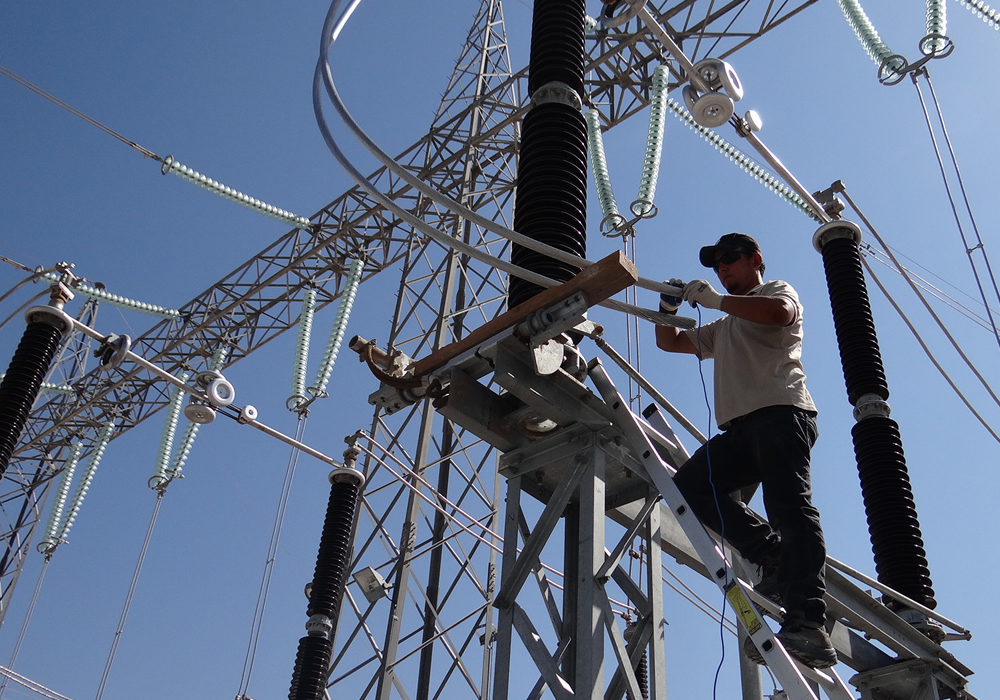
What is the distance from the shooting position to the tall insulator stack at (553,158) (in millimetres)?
4305

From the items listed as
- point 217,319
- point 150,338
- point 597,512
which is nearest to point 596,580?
point 597,512

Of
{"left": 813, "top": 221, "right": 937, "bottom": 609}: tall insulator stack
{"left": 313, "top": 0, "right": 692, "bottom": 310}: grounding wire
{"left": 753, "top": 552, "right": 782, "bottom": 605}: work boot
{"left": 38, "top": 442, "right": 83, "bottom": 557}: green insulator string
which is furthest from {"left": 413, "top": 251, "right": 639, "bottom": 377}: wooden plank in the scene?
{"left": 38, "top": 442, "right": 83, "bottom": 557}: green insulator string

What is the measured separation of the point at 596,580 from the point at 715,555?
1.52ft

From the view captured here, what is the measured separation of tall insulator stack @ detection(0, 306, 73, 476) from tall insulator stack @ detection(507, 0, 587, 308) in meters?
5.61

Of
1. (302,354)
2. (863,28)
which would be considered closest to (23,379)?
(302,354)

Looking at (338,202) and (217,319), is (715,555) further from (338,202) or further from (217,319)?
(217,319)

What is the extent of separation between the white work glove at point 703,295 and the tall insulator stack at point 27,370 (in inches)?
250

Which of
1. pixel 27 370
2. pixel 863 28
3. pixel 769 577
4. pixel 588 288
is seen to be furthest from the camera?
pixel 863 28

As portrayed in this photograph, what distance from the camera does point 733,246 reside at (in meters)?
4.41

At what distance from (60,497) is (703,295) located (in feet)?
54.3

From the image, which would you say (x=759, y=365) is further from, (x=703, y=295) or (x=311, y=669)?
(x=311, y=669)

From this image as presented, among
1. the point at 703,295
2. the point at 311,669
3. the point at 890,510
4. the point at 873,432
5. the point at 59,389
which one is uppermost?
the point at 59,389

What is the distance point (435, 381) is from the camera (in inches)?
159

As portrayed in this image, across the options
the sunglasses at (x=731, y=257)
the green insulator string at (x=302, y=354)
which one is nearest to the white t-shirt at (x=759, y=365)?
the sunglasses at (x=731, y=257)
